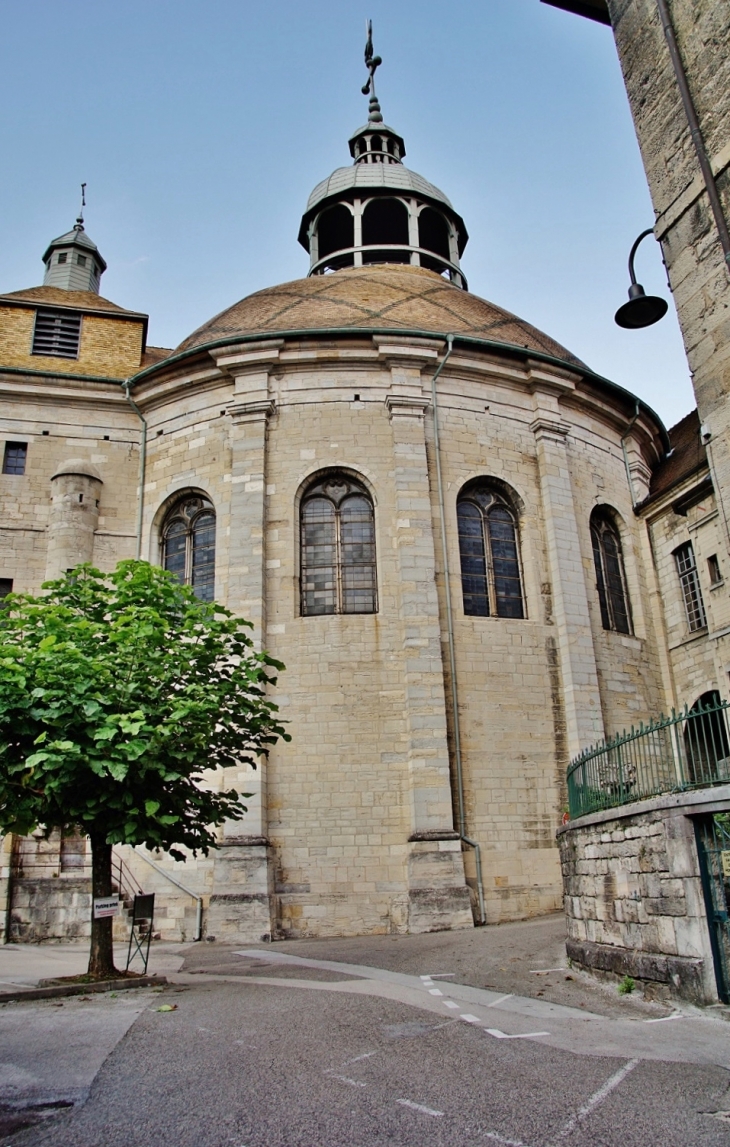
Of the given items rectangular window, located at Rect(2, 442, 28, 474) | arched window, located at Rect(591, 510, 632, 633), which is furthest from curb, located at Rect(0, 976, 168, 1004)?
rectangular window, located at Rect(2, 442, 28, 474)

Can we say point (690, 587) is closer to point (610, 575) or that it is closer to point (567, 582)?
point (610, 575)

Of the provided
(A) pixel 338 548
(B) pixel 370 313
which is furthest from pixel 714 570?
(B) pixel 370 313

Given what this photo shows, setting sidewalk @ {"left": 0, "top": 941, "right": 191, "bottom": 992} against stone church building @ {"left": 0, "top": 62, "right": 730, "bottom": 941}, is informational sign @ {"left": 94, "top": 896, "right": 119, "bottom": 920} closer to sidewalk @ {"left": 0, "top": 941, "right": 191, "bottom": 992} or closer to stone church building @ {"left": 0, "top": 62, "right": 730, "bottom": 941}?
sidewalk @ {"left": 0, "top": 941, "right": 191, "bottom": 992}

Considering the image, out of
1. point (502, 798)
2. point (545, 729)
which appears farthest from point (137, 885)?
point (545, 729)

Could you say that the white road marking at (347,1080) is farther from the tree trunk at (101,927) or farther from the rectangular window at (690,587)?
the rectangular window at (690,587)

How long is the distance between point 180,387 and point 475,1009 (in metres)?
13.9

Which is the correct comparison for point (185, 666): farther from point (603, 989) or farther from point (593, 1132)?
point (593, 1132)

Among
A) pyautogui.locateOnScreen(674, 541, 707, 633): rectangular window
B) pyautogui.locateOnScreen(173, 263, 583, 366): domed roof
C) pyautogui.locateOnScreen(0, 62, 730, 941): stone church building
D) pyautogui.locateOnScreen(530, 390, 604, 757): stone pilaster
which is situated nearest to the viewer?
pyautogui.locateOnScreen(0, 62, 730, 941): stone church building

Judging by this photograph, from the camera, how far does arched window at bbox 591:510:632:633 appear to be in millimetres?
18281

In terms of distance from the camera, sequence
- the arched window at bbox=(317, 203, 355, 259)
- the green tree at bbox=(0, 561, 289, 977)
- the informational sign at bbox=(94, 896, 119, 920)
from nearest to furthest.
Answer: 1. the green tree at bbox=(0, 561, 289, 977)
2. the informational sign at bbox=(94, 896, 119, 920)
3. the arched window at bbox=(317, 203, 355, 259)

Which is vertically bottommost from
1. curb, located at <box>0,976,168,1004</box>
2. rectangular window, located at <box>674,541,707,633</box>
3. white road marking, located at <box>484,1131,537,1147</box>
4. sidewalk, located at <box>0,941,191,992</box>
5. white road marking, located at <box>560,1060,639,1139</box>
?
white road marking, located at <box>484,1131,537,1147</box>

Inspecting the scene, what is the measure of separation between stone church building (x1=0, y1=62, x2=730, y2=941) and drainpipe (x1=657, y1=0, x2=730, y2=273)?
10.3 m

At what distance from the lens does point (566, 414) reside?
1919 cm

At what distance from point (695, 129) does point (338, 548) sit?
1157 centimetres
